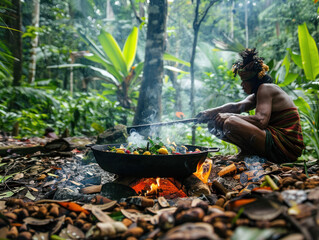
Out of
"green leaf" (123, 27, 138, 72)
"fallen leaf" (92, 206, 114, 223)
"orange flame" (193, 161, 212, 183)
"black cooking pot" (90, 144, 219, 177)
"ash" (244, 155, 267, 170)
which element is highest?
"green leaf" (123, 27, 138, 72)

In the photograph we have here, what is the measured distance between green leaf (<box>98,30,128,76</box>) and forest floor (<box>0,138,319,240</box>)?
4.82 metres

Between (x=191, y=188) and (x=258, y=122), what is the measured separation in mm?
1209

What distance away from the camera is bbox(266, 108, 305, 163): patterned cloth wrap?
2.62 metres

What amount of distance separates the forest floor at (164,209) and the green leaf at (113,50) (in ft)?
15.8

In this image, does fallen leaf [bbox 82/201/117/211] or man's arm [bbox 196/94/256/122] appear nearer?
fallen leaf [bbox 82/201/117/211]

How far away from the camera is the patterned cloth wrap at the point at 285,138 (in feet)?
8.58

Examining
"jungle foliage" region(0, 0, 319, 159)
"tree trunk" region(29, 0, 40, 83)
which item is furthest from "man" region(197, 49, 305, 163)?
"tree trunk" region(29, 0, 40, 83)

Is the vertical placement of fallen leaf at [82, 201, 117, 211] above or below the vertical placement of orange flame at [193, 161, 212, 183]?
above

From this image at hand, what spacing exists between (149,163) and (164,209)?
443 mm

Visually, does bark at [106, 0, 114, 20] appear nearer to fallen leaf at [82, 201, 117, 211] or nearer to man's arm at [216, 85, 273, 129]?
man's arm at [216, 85, 273, 129]

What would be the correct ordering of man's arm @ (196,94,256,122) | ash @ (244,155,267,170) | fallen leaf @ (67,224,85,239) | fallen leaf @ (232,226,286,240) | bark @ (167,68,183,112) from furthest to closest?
bark @ (167,68,183,112), man's arm @ (196,94,256,122), ash @ (244,155,267,170), fallen leaf @ (67,224,85,239), fallen leaf @ (232,226,286,240)

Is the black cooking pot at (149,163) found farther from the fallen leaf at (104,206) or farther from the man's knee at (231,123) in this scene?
the man's knee at (231,123)

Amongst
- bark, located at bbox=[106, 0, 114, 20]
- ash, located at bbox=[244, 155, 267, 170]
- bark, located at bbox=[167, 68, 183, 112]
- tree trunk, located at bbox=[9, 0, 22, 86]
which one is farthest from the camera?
bark, located at bbox=[106, 0, 114, 20]

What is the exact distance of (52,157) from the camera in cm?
325
